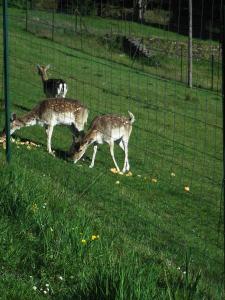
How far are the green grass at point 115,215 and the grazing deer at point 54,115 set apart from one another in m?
0.62

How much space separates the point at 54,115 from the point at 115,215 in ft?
24.8

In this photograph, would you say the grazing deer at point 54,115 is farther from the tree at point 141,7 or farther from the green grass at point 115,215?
the tree at point 141,7

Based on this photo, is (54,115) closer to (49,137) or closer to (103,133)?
(49,137)

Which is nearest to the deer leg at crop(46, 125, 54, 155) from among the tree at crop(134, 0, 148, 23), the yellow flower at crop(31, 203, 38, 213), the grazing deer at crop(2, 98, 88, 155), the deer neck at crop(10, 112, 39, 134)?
the grazing deer at crop(2, 98, 88, 155)

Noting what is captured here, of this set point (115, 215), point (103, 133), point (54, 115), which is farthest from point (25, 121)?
point (115, 215)

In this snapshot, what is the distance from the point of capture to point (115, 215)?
33.8 feet

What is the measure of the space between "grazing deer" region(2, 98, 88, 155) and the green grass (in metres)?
0.62

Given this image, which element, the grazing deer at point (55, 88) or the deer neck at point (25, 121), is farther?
the grazing deer at point (55, 88)

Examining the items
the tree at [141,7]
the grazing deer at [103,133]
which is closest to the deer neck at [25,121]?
the grazing deer at [103,133]

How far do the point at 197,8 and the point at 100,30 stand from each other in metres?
3.59

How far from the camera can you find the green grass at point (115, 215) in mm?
5816

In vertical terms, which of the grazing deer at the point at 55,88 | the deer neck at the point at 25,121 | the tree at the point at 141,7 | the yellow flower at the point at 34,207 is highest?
the tree at the point at 141,7

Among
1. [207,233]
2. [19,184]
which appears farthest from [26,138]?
[19,184]

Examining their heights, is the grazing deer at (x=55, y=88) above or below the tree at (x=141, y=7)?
below
